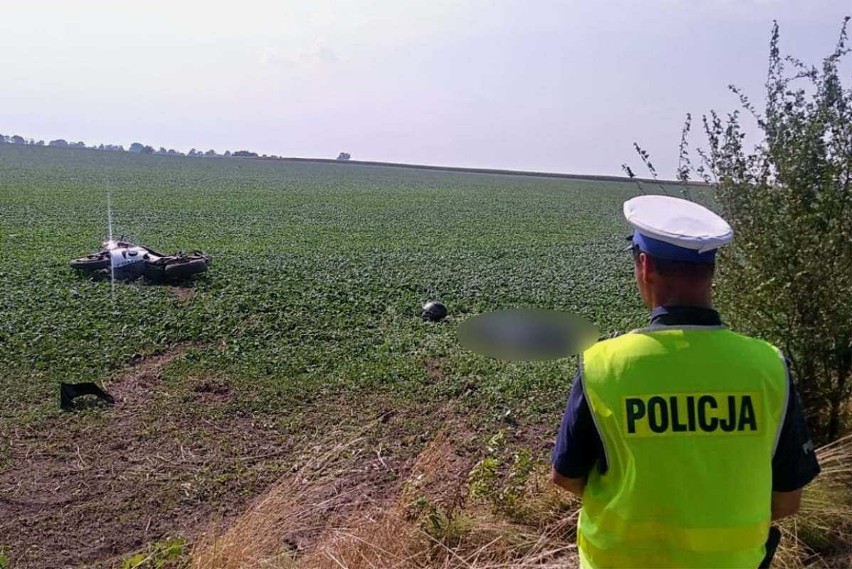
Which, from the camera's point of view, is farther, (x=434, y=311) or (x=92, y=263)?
(x=92, y=263)

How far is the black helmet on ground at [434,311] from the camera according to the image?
1132 cm

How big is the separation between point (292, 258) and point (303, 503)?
1317 centimetres

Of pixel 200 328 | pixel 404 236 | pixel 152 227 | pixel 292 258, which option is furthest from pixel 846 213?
pixel 152 227

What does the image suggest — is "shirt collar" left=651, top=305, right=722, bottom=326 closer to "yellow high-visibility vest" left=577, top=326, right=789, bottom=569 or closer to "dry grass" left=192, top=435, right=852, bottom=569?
"yellow high-visibility vest" left=577, top=326, right=789, bottom=569

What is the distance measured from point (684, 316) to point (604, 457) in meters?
0.44

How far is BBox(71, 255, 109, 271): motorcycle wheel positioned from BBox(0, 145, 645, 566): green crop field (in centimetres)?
23

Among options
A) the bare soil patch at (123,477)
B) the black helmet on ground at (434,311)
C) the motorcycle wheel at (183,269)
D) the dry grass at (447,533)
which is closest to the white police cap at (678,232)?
the dry grass at (447,533)

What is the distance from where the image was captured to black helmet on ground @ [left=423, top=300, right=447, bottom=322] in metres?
11.3

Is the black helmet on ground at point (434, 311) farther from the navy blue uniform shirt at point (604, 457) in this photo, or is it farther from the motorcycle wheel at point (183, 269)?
the navy blue uniform shirt at point (604, 457)

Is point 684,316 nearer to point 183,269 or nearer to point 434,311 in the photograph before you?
point 434,311

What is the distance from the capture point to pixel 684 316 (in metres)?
1.96

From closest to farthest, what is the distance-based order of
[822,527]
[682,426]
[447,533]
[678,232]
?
[682,426] → [678,232] → [822,527] → [447,533]

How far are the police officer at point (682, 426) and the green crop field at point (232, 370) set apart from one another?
394 centimetres

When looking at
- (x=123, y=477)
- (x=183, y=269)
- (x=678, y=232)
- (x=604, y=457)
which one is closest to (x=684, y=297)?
(x=678, y=232)
